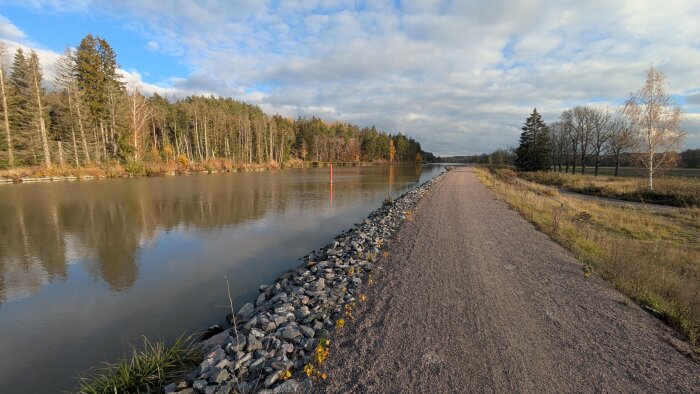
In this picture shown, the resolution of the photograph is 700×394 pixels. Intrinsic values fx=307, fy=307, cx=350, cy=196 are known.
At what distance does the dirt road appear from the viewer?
11.0ft

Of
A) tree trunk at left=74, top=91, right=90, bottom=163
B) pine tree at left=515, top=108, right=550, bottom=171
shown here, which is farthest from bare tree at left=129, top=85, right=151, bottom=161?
pine tree at left=515, top=108, right=550, bottom=171

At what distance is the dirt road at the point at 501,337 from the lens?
3352mm

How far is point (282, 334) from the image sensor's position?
4.29 metres

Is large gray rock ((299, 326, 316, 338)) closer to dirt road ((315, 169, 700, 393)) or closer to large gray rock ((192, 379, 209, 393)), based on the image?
dirt road ((315, 169, 700, 393))

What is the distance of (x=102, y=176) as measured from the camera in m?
32.7

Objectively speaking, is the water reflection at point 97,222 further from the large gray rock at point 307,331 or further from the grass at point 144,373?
the large gray rock at point 307,331

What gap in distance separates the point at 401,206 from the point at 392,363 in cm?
1342

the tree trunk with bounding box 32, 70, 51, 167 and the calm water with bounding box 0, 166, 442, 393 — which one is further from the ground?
the tree trunk with bounding box 32, 70, 51, 167

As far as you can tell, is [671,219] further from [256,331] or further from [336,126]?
[336,126]

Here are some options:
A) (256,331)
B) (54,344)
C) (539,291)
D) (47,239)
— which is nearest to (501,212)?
(539,291)

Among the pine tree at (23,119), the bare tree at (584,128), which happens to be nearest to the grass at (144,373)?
the pine tree at (23,119)

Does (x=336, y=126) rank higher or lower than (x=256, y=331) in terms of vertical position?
higher

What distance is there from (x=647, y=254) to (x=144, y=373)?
1310 centimetres

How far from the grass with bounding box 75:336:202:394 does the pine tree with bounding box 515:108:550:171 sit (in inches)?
2200
